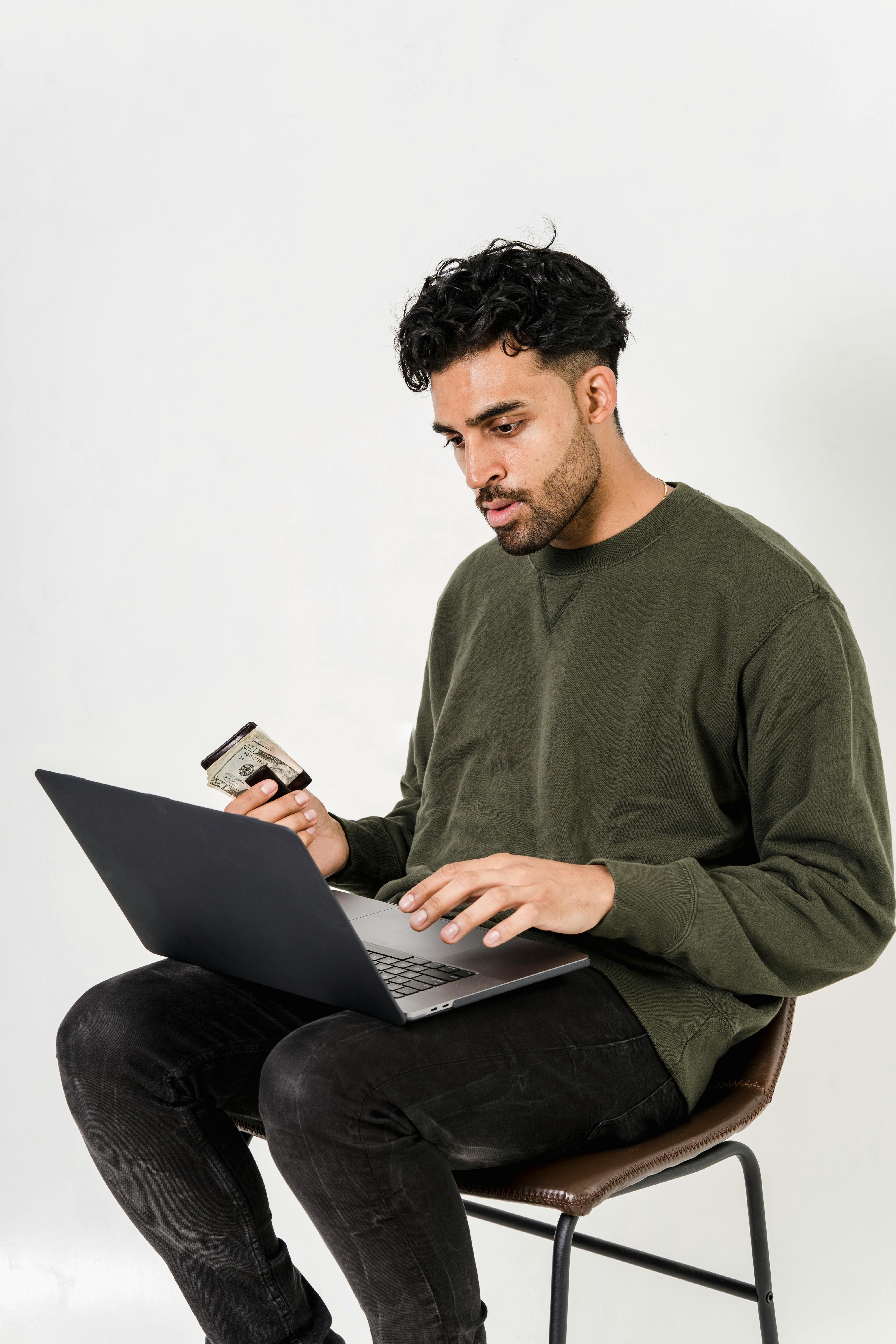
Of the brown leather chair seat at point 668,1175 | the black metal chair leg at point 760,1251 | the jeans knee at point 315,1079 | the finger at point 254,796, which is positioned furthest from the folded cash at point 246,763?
the black metal chair leg at point 760,1251

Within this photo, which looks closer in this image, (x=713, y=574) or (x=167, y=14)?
(x=713, y=574)

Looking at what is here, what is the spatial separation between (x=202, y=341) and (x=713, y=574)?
120 centimetres

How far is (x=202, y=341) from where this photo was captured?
2186mm

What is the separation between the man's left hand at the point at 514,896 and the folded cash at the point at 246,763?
12.7 inches

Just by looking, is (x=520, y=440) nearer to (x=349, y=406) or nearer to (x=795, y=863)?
(x=795, y=863)

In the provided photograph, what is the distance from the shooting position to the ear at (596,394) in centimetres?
142

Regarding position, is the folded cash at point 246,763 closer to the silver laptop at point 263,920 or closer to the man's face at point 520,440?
the silver laptop at point 263,920

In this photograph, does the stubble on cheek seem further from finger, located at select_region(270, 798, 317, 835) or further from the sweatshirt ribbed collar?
finger, located at select_region(270, 798, 317, 835)

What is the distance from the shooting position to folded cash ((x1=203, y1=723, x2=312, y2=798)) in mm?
1318

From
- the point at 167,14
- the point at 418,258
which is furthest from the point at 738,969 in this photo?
the point at 167,14

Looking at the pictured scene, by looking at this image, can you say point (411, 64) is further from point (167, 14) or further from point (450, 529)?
point (450, 529)

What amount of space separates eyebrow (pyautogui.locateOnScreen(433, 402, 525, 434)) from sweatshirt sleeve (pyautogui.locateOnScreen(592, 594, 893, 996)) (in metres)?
0.37

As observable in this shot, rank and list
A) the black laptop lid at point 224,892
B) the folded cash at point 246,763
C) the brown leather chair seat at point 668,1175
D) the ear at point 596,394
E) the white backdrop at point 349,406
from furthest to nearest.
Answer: the white backdrop at point 349,406, the ear at point 596,394, the folded cash at point 246,763, the brown leather chair seat at point 668,1175, the black laptop lid at point 224,892

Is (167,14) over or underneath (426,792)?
over
